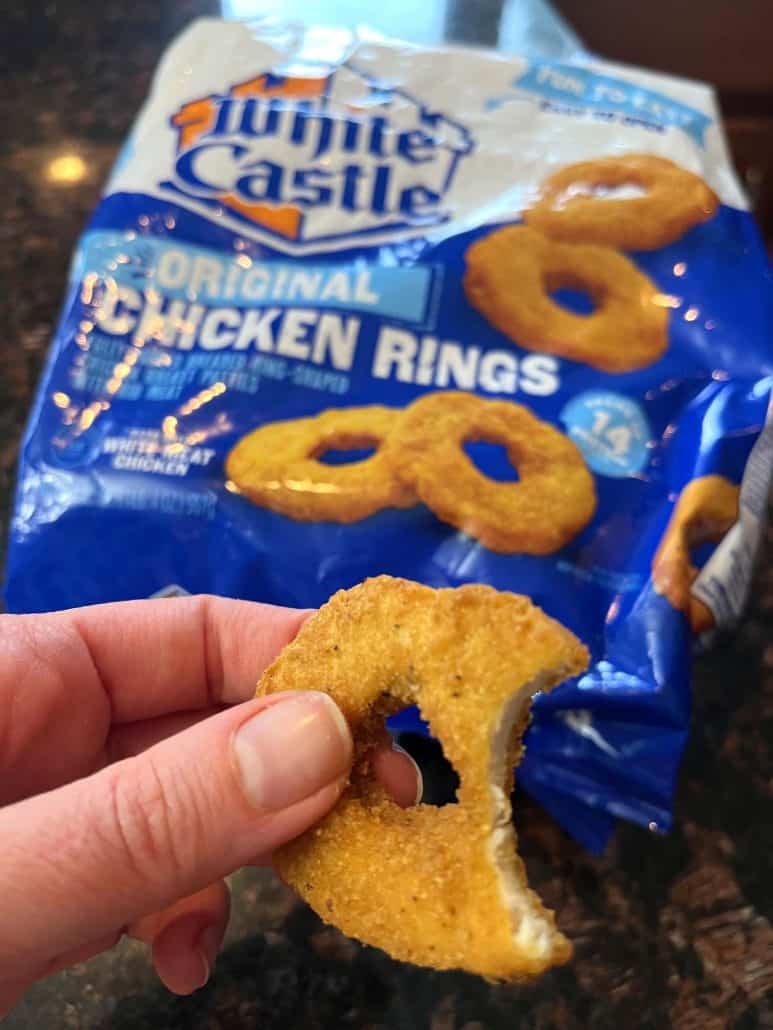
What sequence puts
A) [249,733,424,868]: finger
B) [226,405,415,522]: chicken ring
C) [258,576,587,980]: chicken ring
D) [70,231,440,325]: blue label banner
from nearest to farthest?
[258,576,587,980]: chicken ring, [249,733,424,868]: finger, [226,405,415,522]: chicken ring, [70,231,440,325]: blue label banner

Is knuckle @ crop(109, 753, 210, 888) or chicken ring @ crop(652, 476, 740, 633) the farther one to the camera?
chicken ring @ crop(652, 476, 740, 633)

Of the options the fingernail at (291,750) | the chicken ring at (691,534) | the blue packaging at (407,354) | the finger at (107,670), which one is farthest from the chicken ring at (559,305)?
the fingernail at (291,750)

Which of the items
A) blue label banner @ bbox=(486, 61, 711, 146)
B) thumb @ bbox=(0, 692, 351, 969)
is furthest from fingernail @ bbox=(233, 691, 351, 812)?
blue label banner @ bbox=(486, 61, 711, 146)

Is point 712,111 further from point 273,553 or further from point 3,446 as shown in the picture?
point 3,446

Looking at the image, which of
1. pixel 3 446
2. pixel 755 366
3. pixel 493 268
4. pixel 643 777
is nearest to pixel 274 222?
pixel 493 268

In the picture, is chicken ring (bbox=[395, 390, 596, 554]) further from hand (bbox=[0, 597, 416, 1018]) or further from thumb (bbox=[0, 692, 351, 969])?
thumb (bbox=[0, 692, 351, 969])

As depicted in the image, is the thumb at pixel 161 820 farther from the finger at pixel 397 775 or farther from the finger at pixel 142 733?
the finger at pixel 142 733
